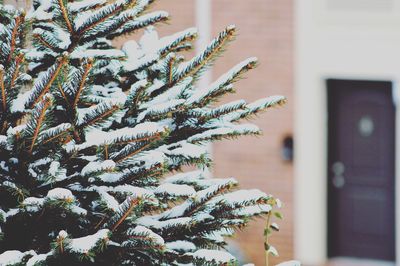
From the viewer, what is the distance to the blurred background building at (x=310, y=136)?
1102 centimetres

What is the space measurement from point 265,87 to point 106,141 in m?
8.91

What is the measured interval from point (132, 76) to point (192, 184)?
0.38m

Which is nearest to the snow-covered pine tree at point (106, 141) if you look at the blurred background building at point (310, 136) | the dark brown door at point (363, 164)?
the blurred background building at point (310, 136)

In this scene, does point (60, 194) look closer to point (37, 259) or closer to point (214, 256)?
point (37, 259)

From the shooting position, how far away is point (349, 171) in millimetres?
11320

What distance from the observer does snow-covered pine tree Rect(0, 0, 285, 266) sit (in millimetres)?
2307

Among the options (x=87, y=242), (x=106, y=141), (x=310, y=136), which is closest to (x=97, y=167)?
(x=106, y=141)

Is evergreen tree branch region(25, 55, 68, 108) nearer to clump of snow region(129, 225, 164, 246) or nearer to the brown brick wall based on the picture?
clump of snow region(129, 225, 164, 246)

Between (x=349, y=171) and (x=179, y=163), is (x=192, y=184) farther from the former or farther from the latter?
(x=349, y=171)

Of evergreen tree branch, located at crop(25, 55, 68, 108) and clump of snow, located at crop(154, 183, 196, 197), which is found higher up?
evergreen tree branch, located at crop(25, 55, 68, 108)

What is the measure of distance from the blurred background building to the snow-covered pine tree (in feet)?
27.7

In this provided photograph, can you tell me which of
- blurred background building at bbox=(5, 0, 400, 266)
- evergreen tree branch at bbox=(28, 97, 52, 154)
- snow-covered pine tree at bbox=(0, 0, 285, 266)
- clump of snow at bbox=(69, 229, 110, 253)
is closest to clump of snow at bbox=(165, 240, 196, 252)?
snow-covered pine tree at bbox=(0, 0, 285, 266)

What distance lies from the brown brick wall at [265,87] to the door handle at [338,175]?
0.59m

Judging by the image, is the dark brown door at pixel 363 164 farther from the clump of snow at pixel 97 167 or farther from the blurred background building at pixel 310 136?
the clump of snow at pixel 97 167
